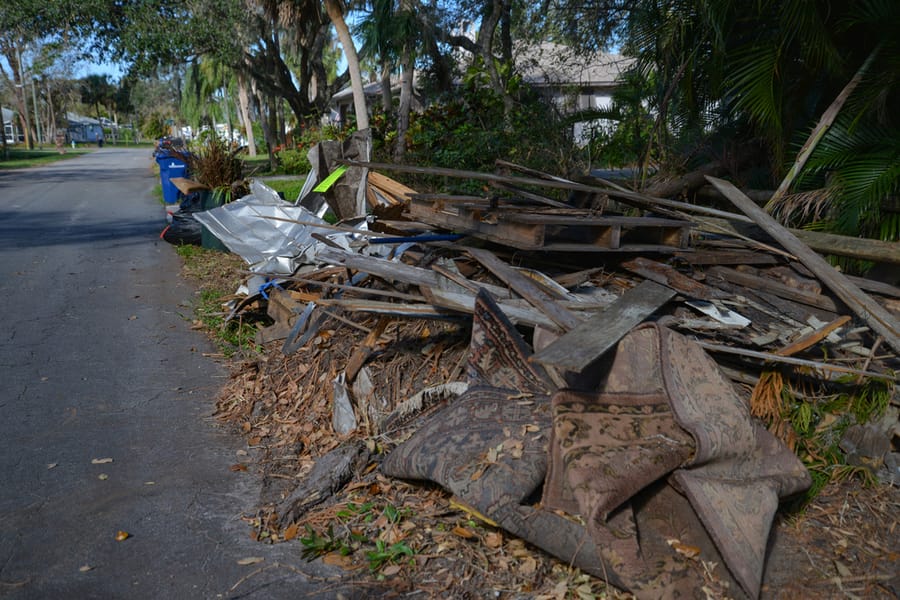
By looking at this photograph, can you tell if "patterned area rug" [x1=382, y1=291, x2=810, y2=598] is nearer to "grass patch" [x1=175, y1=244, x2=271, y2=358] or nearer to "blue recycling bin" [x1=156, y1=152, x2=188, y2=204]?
"grass patch" [x1=175, y1=244, x2=271, y2=358]

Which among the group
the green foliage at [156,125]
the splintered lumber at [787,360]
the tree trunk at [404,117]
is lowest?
the splintered lumber at [787,360]

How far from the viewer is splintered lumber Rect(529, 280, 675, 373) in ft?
10.2

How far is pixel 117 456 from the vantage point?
4.50 metres

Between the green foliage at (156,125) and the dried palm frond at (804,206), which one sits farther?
the green foliage at (156,125)

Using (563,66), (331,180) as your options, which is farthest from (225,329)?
(563,66)

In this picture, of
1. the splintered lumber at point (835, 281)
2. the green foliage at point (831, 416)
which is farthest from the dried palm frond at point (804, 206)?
the green foliage at point (831, 416)

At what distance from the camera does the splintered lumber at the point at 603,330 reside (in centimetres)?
312

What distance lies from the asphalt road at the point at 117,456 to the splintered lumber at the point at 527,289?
72.1 inches

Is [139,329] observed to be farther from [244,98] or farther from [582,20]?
[244,98]

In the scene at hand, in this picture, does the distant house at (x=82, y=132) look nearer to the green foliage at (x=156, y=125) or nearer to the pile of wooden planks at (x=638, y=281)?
the green foliage at (x=156, y=125)

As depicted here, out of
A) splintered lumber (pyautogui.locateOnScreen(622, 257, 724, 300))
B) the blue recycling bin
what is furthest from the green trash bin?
splintered lumber (pyautogui.locateOnScreen(622, 257, 724, 300))

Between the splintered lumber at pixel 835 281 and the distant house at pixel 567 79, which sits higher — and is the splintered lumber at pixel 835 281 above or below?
below

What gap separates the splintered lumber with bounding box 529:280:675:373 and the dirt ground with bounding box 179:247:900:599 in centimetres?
90

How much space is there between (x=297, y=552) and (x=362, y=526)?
1.11 ft
